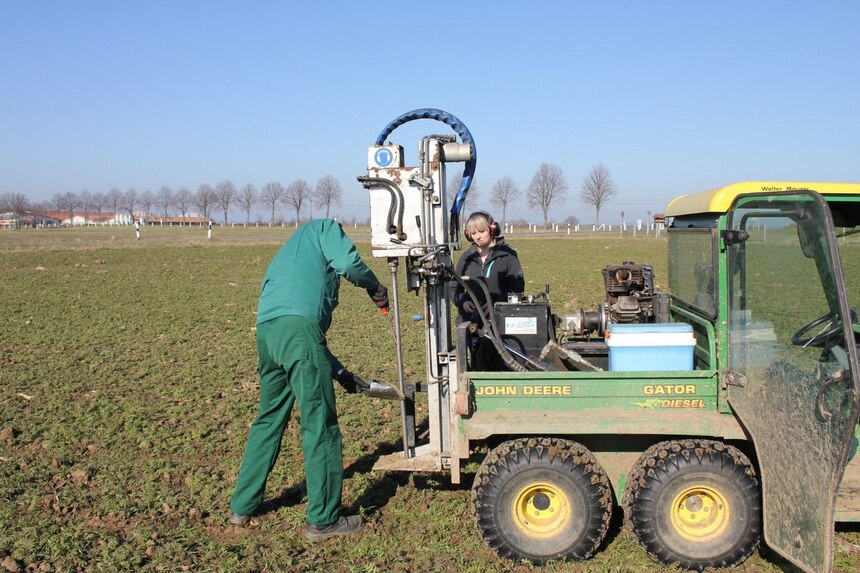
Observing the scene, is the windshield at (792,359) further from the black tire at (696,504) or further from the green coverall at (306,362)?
the green coverall at (306,362)

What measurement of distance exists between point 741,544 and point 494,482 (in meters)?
1.33

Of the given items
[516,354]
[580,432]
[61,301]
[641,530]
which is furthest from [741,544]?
[61,301]

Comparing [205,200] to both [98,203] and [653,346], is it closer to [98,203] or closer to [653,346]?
[98,203]

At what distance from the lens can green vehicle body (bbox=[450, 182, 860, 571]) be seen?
3.50 meters

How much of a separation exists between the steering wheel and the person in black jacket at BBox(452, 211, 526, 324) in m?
2.44

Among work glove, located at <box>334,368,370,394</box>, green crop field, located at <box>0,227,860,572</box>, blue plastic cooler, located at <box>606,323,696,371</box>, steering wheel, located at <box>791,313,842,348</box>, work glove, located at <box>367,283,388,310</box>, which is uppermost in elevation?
work glove, located at <box>367,283,388,310</box>

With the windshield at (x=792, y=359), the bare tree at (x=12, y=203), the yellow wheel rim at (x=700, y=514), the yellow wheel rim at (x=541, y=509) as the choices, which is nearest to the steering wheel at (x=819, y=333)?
the windshield at (x=792, y=359)

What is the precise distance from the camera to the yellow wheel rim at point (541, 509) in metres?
4.21

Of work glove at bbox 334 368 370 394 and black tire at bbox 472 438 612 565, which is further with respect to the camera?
work glove at bbox 334 368 370 394

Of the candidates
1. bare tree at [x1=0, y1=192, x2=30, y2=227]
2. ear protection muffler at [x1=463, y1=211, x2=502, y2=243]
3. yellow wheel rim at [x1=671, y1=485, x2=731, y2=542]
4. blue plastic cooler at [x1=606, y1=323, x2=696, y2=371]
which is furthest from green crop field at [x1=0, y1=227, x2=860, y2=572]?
bare tree at [x1=0, y1=192, x2=30, y2=227]

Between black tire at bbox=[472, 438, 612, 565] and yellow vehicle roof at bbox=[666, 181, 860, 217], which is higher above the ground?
yellow vehicle roof at bbox=[666, 181, 860, 217]

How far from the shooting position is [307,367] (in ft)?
14.8

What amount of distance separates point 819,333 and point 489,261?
A: 8.96ft

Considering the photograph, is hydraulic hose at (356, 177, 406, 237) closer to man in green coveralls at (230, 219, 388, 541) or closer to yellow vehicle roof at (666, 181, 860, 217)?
man in green coveralls at (230, 219, 388, 541)
